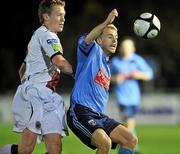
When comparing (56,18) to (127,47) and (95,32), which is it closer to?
(95,32)

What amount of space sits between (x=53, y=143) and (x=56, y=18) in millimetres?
1537

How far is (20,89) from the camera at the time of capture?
915cm

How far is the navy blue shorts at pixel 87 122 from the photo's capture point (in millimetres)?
8828

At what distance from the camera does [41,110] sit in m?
8.95

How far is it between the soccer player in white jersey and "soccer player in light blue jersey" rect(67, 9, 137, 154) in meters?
0.23

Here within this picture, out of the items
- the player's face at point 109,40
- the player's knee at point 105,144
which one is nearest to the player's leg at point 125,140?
the player's knee at point 105,144

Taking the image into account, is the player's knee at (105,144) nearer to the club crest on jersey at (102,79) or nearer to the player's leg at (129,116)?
the club crest on jersey at (102,79)

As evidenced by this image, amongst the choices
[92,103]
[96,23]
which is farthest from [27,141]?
[96,23]

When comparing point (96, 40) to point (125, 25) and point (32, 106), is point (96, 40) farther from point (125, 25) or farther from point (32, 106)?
point (125, 25)

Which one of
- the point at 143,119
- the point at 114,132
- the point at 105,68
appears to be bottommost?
the point at 143,119

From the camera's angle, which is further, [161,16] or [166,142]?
[161,16]

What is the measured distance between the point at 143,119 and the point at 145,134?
565 centimetres

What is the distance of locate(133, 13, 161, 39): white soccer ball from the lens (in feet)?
31.3

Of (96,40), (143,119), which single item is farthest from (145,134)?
(96,40)
